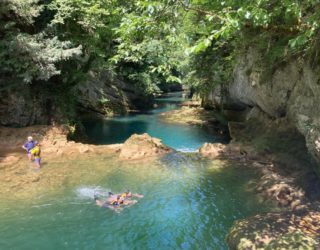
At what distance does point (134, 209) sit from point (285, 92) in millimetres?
10223

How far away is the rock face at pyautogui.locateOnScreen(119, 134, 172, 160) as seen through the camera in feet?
74.0

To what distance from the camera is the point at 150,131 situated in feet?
113

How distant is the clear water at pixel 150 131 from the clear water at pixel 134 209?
849cm

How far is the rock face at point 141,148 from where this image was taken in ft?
74.0

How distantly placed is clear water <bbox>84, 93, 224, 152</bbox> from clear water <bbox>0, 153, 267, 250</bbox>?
27.8 feet

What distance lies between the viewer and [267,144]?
2184cm

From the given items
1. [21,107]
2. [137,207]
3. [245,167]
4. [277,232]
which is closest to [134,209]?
[137,207]

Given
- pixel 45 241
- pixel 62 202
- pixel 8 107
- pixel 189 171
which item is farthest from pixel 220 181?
pixel 8 107

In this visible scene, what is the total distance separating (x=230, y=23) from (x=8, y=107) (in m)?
20.6

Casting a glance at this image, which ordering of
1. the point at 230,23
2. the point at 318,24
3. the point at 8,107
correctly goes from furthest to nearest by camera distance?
the point at 8,107 < the point at 318,24 < the point at 230,23

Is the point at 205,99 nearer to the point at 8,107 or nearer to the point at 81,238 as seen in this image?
the point at 8,107

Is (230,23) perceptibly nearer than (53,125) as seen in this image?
Yes

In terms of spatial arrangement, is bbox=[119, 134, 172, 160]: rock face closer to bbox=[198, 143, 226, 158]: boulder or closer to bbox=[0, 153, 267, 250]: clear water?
bbox=[0, 153, 267, 250]: clear water

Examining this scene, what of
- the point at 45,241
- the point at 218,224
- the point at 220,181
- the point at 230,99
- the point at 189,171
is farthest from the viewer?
the point at 230,99
